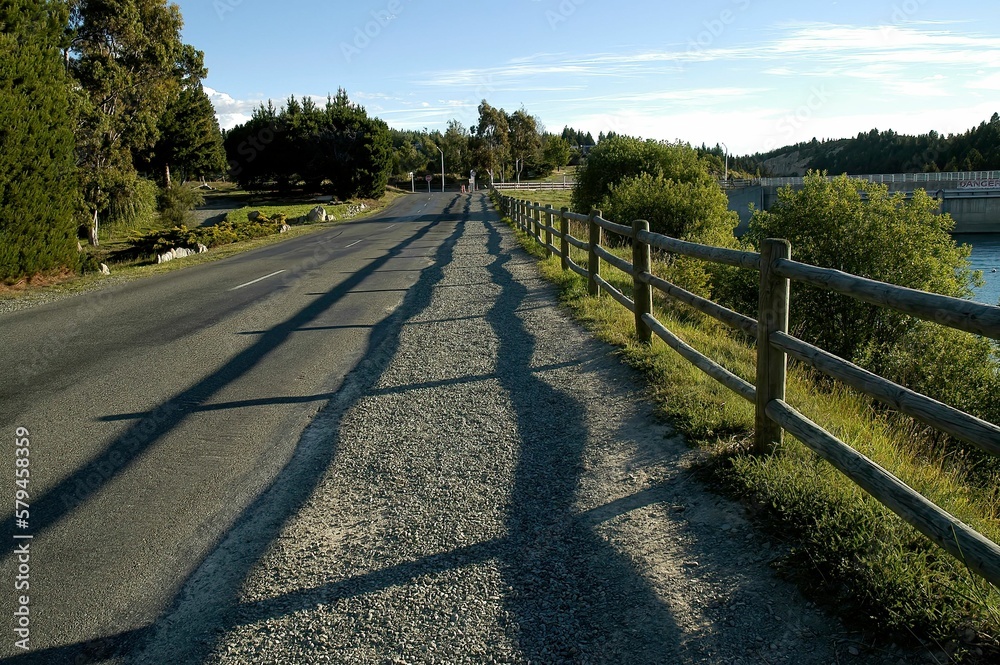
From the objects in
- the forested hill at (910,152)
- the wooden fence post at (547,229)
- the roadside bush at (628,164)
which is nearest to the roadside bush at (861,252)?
the wooden fence post at (547,229)

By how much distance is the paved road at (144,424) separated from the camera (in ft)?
12.2

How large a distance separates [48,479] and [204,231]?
2645cm

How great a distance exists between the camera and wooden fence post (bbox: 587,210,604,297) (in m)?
10.8

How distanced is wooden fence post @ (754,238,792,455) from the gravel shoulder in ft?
1.76

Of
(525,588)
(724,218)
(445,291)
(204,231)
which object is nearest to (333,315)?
(445,291)

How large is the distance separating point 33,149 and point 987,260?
49.4m

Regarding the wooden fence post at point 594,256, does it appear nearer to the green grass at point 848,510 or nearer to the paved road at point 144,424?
the paved road at point 144,424

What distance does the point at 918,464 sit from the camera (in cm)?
498

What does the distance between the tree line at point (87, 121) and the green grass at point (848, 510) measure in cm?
1498

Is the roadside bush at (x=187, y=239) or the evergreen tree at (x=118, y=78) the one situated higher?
the evergreen tree at (x=118, y=78)

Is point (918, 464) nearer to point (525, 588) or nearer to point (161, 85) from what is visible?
point (525, 588)

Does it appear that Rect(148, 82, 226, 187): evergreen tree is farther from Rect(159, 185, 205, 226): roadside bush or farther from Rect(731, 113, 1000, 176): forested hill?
Rect(731, 113, 1000, 176): forested hill

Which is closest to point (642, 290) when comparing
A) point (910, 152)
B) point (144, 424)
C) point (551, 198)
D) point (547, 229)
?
point (144, 424)

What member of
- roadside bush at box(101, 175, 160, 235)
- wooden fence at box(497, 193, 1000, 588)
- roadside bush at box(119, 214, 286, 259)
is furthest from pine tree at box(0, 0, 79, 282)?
roadside bush at box(101, 175, 160, 235)
